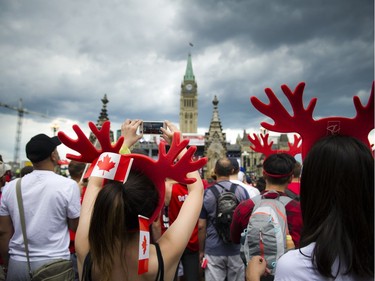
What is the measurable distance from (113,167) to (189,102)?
123869mm

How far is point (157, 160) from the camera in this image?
1998mm

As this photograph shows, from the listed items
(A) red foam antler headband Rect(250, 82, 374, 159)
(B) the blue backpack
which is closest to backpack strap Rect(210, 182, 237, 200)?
(B) the blue backpack

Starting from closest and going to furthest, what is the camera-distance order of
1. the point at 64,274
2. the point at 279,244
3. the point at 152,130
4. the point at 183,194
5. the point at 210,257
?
the point at 279,244, the point at 152,130, the point at 64,274, the point at 183,194, the point at 210,257

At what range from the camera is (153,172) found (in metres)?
2.04

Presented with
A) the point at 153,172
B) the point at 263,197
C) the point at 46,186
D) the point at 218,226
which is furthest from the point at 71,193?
the point at 218,226

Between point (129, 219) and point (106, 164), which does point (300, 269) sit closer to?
point (129, 219)

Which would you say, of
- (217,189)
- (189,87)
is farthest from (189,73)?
(217,189)

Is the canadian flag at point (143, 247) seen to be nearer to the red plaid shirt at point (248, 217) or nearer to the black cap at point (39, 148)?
the red plaid shirt at point (248, 217)

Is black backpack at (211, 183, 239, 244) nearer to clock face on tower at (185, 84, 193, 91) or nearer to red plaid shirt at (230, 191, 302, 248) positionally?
red plaid shirt at (230, 191, 302, 248)

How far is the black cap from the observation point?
3506 mm

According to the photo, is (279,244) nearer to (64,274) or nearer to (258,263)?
(258,263)

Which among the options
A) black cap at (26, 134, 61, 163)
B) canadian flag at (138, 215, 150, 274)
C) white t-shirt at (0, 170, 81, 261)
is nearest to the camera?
canadian flag at (138, 215, 150, 274)

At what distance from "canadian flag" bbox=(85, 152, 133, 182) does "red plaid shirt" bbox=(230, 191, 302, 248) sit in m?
1.93

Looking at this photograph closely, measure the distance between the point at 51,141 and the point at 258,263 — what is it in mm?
2845
